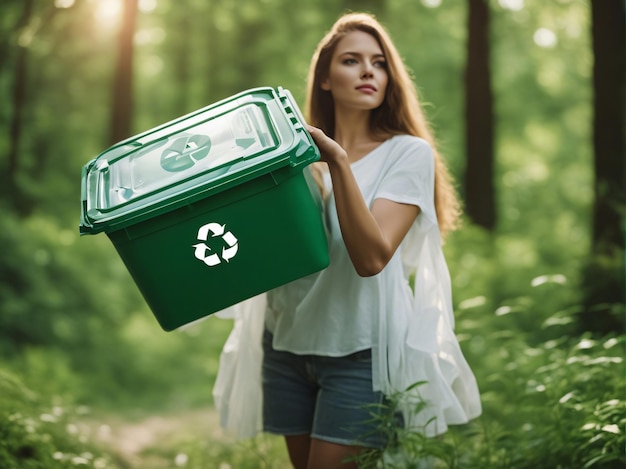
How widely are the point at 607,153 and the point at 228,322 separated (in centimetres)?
441

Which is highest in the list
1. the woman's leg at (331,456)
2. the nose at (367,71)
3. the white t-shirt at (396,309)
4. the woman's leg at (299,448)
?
the nose at (367,71)

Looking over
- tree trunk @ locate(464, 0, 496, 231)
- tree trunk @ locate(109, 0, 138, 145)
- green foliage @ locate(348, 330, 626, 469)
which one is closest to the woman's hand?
green foliage @ locate(348, 330, 626, 469)

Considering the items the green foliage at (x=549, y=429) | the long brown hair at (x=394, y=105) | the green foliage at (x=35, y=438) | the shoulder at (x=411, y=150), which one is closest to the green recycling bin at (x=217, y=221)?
the shoulder at (x=411, y=150)

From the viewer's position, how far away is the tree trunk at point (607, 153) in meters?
5.27

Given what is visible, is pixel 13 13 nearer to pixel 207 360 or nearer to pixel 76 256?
pixel 76 256

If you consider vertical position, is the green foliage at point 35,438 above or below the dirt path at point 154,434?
above

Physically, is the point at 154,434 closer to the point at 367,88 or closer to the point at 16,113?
the point at 367,88

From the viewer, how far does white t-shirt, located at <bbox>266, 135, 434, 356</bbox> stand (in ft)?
8.38

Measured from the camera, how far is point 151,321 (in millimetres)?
8266

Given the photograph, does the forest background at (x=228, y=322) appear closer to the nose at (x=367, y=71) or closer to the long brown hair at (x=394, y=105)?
the long brown hair at (x=394, y=105)

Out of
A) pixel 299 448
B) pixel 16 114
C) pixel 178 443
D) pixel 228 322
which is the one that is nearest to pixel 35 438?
pixel 299 448

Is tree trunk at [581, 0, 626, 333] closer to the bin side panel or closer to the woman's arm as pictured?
the woman's arm

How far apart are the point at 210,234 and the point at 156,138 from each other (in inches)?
18.8

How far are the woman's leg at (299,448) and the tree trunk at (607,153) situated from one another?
119 inches
